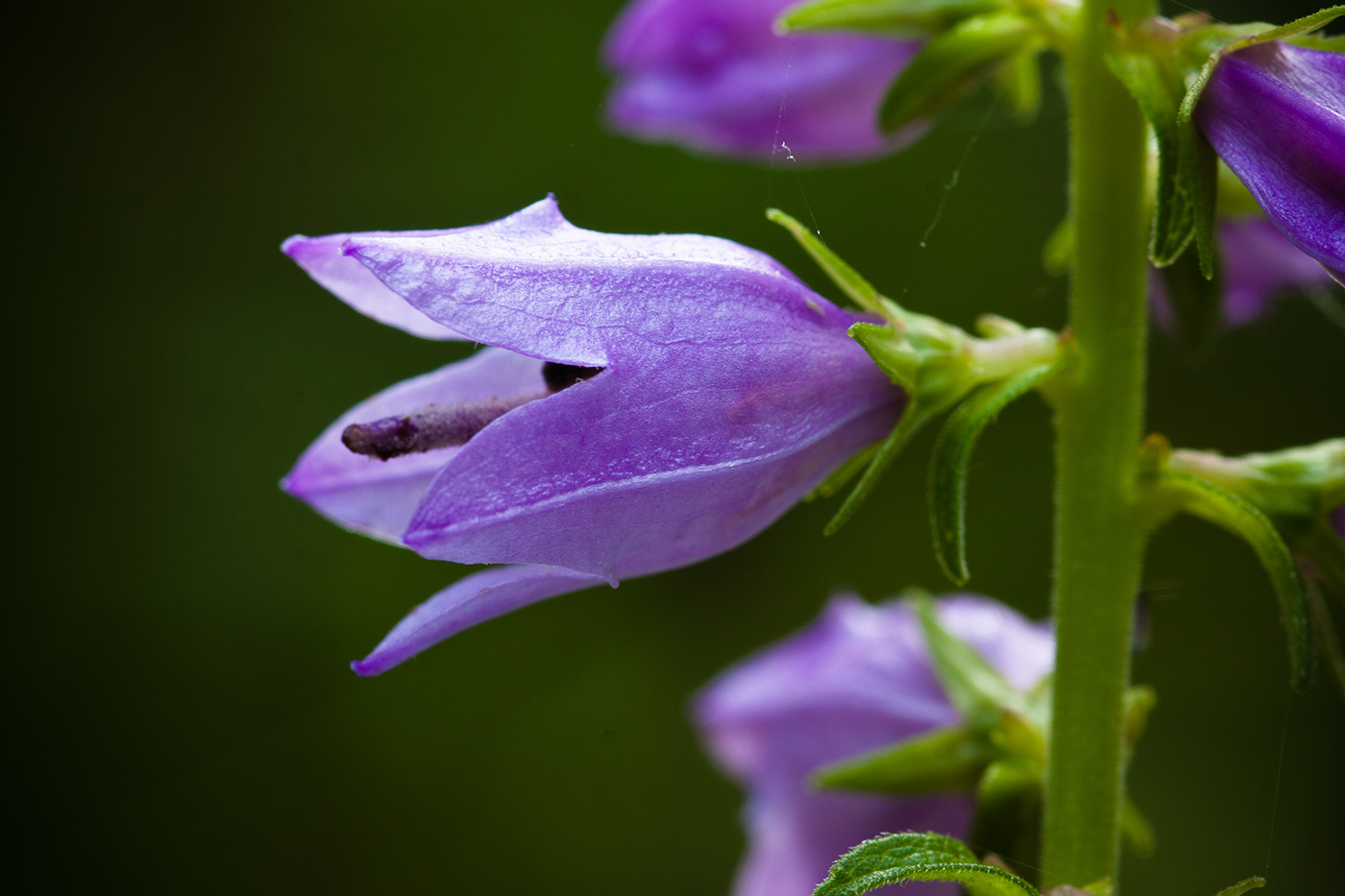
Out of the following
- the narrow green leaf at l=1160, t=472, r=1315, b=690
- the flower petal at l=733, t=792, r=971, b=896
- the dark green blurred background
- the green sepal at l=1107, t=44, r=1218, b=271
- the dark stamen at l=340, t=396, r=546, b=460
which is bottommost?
the dark green blurred background

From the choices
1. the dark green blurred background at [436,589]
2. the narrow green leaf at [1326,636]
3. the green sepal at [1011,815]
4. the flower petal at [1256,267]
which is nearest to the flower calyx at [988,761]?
the green sepal at [1011,815]

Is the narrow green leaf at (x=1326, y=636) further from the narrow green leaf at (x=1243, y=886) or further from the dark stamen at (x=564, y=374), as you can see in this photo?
the dark stamen at (x=564, y=374)

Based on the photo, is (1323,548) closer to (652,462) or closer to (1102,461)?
(1102,461)

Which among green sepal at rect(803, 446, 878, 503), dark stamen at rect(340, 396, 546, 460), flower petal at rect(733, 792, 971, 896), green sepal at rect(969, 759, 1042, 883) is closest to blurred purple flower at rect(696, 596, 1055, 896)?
flower petal at rect(733, 792, 971, 896)

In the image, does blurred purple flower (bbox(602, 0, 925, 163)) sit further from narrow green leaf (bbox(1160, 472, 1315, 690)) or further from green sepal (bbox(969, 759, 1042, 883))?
green sepal (bbox(969, 759, 1042, 883))

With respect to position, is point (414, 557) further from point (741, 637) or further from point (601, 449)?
point (601, 449)

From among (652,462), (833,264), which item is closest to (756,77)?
(833,264)
